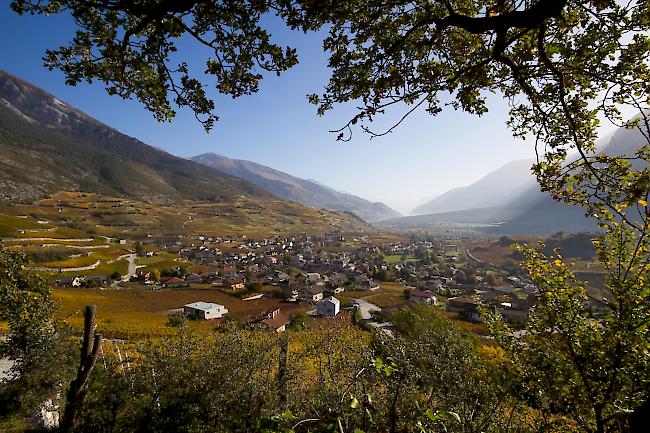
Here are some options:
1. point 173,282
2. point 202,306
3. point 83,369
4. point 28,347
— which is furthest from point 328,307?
A: point 83,369

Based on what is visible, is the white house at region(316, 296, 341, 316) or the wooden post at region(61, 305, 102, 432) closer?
the wooden post at region(61, 305, 102, 432)

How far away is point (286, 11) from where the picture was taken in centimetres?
445

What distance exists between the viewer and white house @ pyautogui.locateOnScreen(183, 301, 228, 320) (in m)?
42.4

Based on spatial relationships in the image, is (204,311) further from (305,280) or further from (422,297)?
(305,280)

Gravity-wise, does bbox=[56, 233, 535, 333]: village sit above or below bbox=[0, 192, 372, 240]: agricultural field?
below

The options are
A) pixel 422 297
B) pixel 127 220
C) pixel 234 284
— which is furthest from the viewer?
pixel 127 220

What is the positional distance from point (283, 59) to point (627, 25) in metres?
4.04

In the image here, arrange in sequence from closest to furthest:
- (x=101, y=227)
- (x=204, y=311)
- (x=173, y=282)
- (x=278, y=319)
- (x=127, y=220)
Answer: (x=278, y=319) → (x=204, y=311) → (x=173, y=282) → (x=101, y=227) → (x=127, y=220)

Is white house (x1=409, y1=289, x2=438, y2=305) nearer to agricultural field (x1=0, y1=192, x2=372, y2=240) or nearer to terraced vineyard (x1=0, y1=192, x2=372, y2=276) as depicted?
terraced vineyard (x1=0, y1=192, x2=372, y2=276)

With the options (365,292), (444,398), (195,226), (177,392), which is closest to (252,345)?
(177,392)

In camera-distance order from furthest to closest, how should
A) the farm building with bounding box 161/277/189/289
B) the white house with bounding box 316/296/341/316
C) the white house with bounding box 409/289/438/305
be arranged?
the farm building with bounding box 161/277/189/289
the white house with bounding box 409/289/438/305
the white house with bounding box 316/296/341/316

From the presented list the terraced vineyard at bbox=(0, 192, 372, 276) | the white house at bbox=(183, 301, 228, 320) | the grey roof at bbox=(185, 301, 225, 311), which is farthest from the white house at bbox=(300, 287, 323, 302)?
the terraced vineyard at bbox=(0, 192, 372, 276)

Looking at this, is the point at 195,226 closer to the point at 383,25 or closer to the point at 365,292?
the point at 365,292

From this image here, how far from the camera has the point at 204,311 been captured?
141 feet
